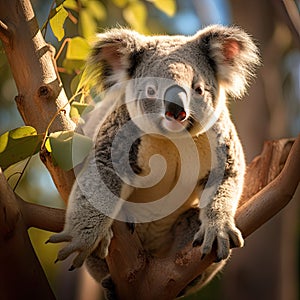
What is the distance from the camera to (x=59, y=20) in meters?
2.28

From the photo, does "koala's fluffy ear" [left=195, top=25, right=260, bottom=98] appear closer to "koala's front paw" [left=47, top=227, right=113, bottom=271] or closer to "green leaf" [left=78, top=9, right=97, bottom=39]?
"green leaf" [left=78, top=9, right=97, bottom=39]

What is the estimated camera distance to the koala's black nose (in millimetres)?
2145

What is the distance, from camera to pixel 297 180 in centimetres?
207

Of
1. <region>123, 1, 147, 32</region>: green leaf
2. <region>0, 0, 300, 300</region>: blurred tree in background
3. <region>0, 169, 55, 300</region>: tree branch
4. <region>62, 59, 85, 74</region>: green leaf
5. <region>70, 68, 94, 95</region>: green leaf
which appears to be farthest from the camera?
<region>0, 0, 300, 300</region>: blurred tree in background

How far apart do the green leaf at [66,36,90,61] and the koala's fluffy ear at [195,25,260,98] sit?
1.54 ft

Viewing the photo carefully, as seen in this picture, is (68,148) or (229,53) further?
(229,53)

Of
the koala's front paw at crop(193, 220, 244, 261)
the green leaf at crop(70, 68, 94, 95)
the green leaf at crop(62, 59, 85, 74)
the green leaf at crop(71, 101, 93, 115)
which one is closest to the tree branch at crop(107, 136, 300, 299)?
the koala's front paw at crop(193, 220, 244, 261)

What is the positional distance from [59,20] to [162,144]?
0.62 m

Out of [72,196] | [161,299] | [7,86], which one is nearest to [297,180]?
[161,299]

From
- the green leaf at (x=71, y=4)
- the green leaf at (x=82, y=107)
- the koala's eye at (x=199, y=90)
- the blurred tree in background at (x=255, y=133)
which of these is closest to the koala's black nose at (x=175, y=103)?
the koala's eye at (x=199, y=90)

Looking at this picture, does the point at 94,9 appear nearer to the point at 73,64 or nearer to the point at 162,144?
the point at 73,64

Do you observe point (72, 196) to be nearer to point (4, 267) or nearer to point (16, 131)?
point (16, 131)

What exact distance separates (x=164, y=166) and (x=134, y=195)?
0.17 metres

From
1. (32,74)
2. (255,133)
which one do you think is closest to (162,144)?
(32,74)
